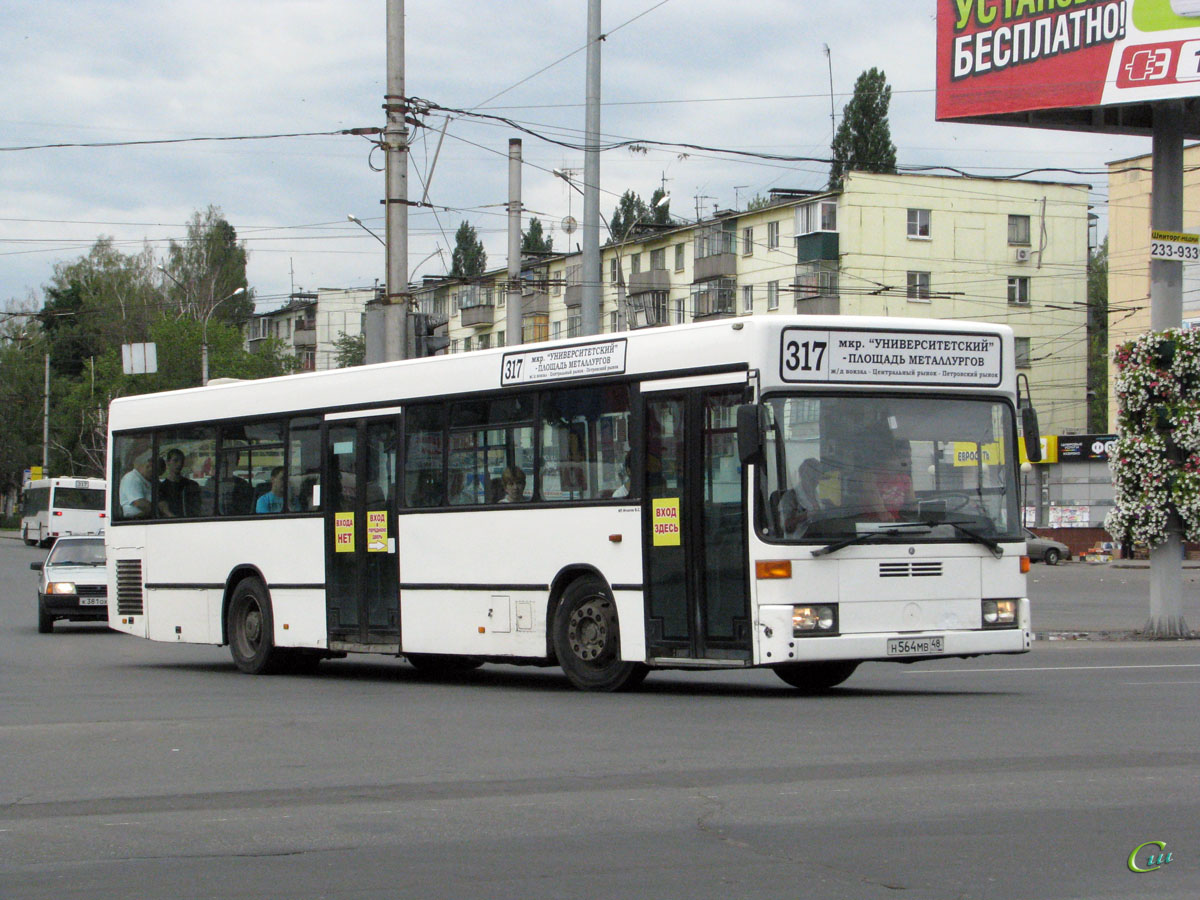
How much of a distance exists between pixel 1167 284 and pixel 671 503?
12.1 meters

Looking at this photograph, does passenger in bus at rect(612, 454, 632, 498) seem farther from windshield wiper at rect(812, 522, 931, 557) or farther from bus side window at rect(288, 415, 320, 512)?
bus side window at rect(288, 415, 320, 512)

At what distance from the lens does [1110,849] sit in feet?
22.3

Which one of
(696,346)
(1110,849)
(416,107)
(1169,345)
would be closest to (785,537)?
(696,346)

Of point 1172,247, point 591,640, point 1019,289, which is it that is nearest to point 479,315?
point 1019,289

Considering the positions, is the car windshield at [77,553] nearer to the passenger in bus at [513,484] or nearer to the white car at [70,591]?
the white car at [70,591]

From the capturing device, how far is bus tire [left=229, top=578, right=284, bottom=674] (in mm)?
17656

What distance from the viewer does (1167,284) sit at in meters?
22.8

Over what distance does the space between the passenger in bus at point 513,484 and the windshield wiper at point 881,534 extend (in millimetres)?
3158

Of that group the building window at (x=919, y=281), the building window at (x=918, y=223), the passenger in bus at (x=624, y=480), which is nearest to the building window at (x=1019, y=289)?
the building window at (x=919, y=281)

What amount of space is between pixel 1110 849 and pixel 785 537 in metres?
5.86

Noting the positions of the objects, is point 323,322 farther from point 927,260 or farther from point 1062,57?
point 1062,57

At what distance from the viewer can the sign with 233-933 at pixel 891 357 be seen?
1282cm

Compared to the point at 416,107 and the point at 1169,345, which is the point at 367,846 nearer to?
the point at 1169,345

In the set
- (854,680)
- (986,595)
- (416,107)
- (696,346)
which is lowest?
(854,680)
